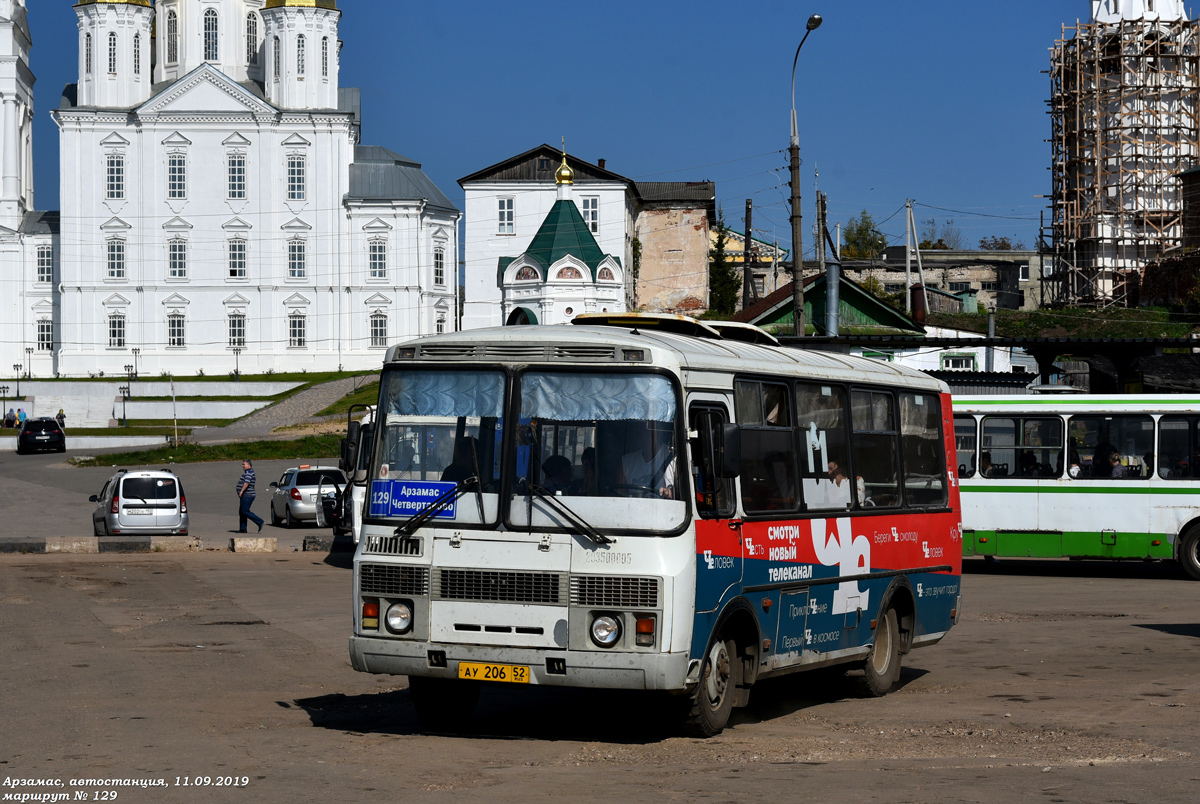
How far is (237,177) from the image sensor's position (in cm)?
8869

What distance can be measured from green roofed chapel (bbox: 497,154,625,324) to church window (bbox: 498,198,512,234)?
11.0 metres

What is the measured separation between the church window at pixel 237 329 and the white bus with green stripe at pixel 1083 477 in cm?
6942

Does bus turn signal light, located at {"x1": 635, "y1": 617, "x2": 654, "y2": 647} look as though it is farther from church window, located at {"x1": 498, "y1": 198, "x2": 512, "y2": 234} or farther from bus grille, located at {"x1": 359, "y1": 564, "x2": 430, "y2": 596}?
church window, located at {"x1": 498, "y1": 198, "x2": 512, "y2": 234}

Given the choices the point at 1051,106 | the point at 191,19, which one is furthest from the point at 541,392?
the point at 191,19

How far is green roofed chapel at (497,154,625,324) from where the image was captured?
7375cm

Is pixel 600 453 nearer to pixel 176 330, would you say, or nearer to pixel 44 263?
pixel 176 330

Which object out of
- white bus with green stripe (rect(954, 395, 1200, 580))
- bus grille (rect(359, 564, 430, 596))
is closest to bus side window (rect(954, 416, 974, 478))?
white bus with green stripe (rect(954, 395, 1200, 580))

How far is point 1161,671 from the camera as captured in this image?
1331 centimetres

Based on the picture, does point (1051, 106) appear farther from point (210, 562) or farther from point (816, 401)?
point (816, 401)

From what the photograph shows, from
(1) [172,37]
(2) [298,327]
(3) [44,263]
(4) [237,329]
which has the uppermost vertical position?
(1) [172,37]

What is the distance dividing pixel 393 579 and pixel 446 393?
1.27m

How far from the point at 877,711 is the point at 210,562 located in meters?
16.9

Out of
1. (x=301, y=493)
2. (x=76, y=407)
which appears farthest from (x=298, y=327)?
(x=301, y=493)

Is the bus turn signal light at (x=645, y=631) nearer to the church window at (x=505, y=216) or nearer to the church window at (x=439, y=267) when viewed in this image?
the church window at (x=505, y=216)
